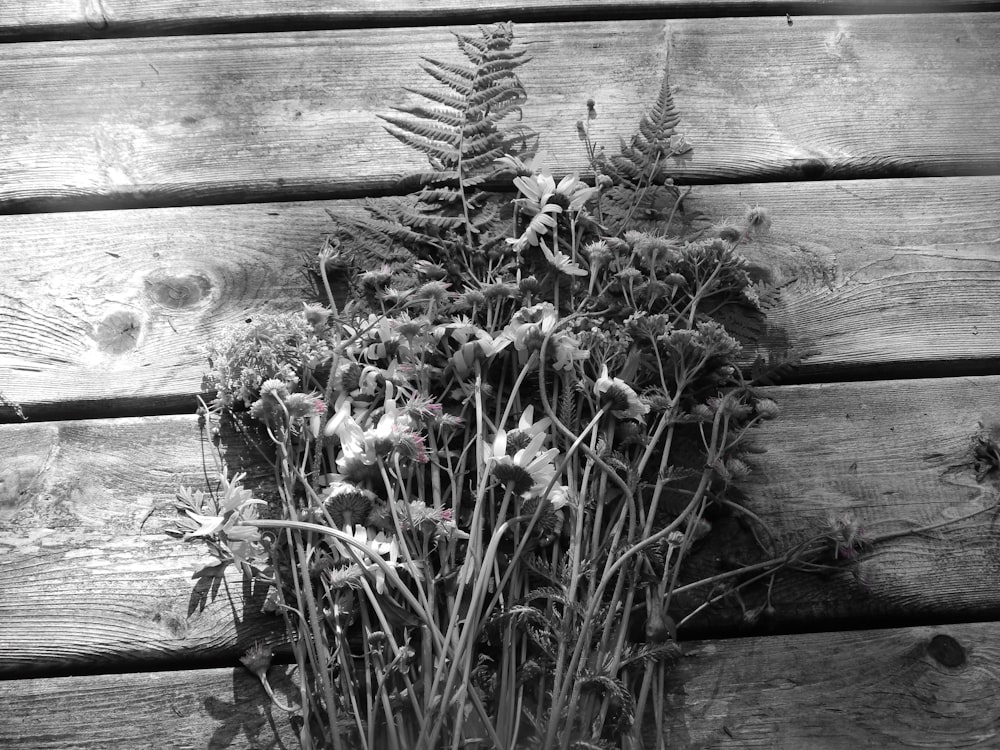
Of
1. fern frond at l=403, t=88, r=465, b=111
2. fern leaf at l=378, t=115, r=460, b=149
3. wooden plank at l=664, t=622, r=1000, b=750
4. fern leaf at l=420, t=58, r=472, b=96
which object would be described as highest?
fern leaf at l=420, t=58, r=472, b=96

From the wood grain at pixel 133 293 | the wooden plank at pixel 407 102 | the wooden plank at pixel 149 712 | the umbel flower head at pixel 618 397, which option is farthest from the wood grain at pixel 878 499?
the wood grain at pixel 133 293

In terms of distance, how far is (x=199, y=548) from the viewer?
0.94m

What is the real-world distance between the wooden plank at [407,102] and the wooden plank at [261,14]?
2 cm

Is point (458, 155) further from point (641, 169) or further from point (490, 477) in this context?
point (490, 477)

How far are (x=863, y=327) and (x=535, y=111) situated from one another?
1.76ft

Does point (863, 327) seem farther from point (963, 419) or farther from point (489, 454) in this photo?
point (489, 454)

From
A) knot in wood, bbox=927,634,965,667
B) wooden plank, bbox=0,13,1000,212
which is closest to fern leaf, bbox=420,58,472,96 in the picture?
wooden plank, bbox=0,13,1000,212

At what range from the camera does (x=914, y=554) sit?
97cm

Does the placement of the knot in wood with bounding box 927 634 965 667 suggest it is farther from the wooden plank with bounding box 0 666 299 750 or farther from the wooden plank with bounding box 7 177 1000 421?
the wooden plank with bounding box 0 666 299 750

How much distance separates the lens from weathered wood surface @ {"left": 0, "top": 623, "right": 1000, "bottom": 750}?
0.89 metres

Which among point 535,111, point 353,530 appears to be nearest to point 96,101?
point 535,111

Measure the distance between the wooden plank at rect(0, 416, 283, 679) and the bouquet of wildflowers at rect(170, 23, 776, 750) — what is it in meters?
0.07

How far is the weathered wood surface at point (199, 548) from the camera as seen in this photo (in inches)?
36.1

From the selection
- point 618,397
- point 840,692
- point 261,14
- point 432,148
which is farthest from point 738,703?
point 261,14
